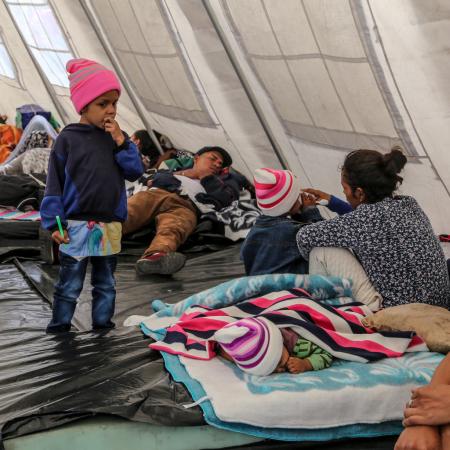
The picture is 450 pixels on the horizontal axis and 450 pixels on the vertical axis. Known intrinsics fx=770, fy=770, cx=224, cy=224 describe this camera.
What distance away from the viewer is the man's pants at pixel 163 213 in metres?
4.25

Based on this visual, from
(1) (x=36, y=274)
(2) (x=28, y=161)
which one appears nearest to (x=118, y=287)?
(1) (x=36, y=274)

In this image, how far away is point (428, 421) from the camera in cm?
163

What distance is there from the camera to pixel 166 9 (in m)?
4.41

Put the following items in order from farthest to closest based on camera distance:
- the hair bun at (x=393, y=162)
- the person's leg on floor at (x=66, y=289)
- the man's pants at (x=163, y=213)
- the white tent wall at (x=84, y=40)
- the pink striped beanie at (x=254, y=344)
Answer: the white tent wall at (x=84, y=40), the man's pants at (x=163, y=213), the person's leg on floor at (x=66, y=289), the hair bun at (x=393, y=162), the pink striped beanie at (x=254, y=344)

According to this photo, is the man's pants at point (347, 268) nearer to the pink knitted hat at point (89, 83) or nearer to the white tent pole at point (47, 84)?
the pink knitted hat at point (89, 83)

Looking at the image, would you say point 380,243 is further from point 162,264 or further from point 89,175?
point 162,264

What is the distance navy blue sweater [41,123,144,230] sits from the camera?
2.62 meters

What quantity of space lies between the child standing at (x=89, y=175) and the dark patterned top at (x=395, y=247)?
27.8 inches

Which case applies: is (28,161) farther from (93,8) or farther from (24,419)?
(24,419)

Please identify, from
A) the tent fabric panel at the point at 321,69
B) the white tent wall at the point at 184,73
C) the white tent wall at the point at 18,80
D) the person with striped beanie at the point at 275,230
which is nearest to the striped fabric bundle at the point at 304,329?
the person with striped beanie at the point at 275,230

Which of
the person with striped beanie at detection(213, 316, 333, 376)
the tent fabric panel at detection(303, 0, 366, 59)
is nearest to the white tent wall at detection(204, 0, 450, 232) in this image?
→ the tent fabric panel at detection(303, 0, 366, 59)

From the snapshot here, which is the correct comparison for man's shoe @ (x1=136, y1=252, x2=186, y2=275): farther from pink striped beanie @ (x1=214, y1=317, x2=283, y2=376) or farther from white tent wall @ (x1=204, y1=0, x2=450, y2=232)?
pink striped beanie @ (x1=214, y1=317, x2=283, y2=376)

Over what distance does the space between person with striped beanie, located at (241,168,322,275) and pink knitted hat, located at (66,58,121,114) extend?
65 cm

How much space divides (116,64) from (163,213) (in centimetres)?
164
